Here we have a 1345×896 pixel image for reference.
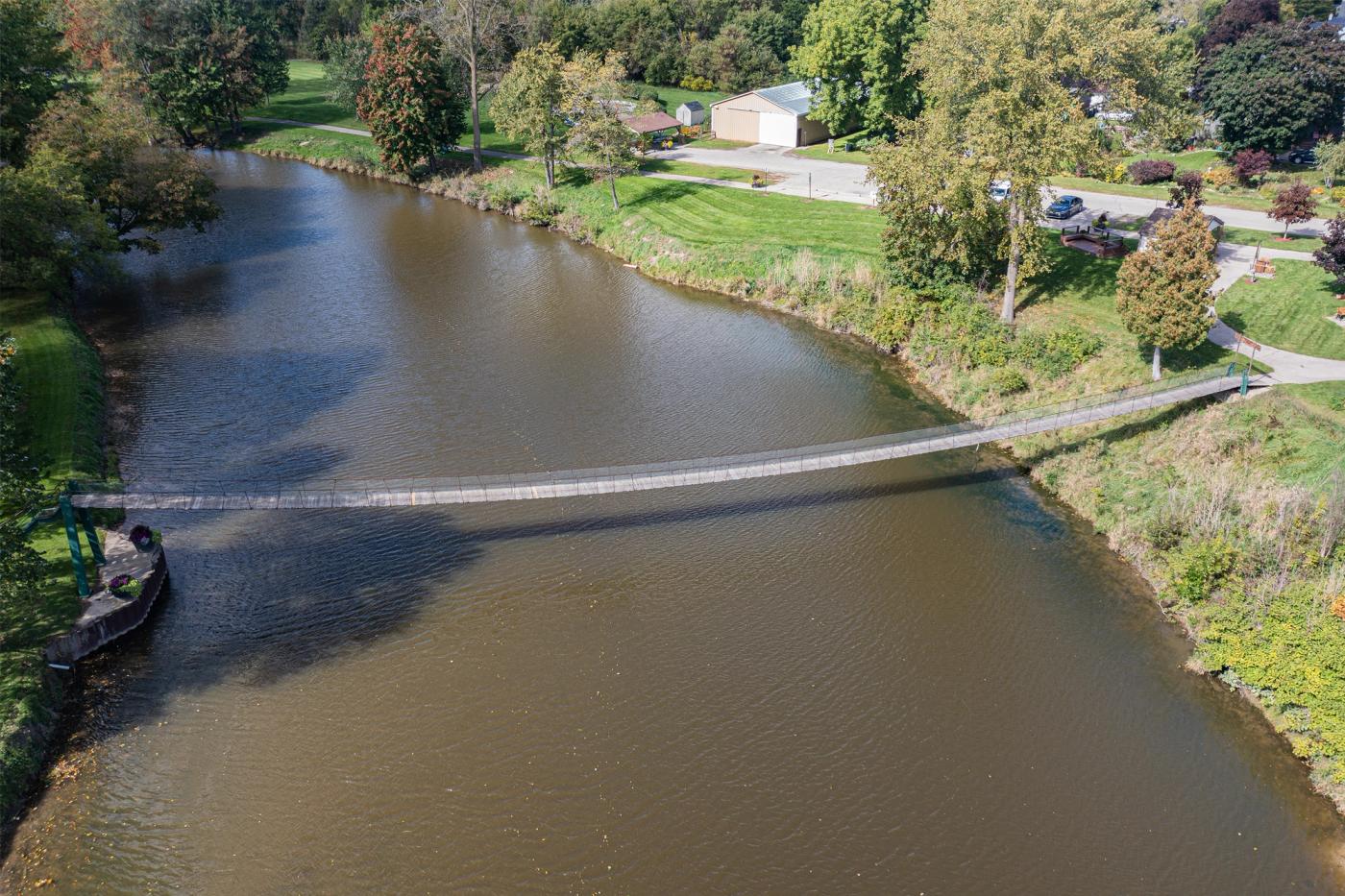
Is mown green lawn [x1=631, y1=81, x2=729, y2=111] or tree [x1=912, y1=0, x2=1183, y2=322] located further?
mown green lawn [x1=631, y1=81, x2=729, y2=111]

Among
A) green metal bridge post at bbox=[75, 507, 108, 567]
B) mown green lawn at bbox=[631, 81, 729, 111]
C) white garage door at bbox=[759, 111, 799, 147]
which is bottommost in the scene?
green metal bridge post at bbox=[75, 507, 108, 567]

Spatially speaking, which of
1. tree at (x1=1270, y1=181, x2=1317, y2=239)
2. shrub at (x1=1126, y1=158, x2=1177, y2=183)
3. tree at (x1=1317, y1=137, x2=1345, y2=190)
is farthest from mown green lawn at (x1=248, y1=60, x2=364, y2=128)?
tree at (x1=1317, y1=137, x2=1345, y2=190)

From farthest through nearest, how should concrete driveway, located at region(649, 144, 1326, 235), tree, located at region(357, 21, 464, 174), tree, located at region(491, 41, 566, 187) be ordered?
tree, located at region(357, 21, 464, 174)
tree, located at region(491, 41, 566, 187)
concrete driveway, located at region(649, 144, 1326, 235)

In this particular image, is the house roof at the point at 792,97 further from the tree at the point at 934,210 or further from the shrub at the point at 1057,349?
the shrub at the point at 1057,349

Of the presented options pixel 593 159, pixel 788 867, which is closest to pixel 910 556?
pixel 788 867

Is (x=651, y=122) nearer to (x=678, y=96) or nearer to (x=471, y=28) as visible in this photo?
(x=471, y=28)

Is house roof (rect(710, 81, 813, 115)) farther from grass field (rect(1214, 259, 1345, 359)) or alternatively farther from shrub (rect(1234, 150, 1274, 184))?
grass field (rect(1214, 259, 1345, 359))

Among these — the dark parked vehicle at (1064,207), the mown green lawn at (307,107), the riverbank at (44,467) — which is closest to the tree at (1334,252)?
the dark parked vehicle at (1064,207)
